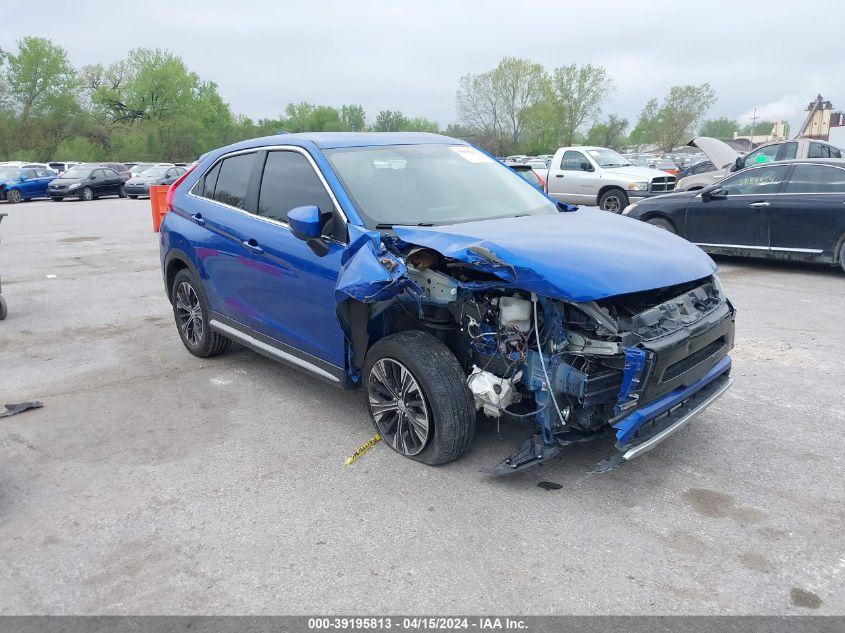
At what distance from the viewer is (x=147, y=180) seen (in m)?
30.9

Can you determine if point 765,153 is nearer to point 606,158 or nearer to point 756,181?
point 606,158

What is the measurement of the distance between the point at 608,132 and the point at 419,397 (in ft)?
269

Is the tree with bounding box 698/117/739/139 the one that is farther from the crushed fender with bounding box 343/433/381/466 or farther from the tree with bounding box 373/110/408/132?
the crushed fender with bounding box 343/433/381/466

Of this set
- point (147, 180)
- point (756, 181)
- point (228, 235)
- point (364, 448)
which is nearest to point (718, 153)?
point (756, 181)

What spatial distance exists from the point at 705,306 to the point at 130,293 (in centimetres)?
747

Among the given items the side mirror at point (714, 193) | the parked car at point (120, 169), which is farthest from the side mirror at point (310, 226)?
the parked car at point (120, 169)

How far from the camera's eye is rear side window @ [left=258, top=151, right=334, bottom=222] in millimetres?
4422

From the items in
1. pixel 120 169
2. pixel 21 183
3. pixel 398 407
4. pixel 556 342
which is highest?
pixel 120 169

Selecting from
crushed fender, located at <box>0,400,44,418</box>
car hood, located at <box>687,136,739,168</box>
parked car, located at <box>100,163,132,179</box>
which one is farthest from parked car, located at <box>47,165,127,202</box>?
crushed fender, located at <box>0,400,44,418</box>

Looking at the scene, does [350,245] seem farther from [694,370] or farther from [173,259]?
[173,259]

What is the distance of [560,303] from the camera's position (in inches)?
136

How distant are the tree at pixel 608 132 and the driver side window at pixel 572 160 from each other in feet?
213

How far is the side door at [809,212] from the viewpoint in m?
8.95

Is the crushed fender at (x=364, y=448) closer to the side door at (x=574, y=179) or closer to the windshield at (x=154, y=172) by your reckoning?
the side door at (x=574, y=179)
